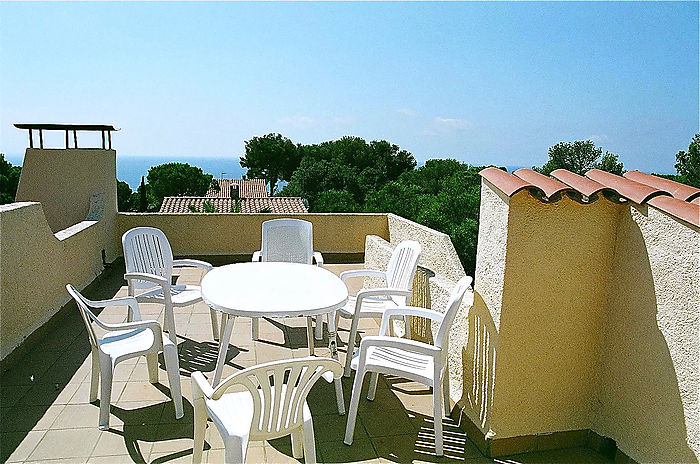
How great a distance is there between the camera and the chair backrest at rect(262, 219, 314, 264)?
16.1ft

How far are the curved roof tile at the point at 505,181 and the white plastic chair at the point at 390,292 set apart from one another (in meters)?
1.10

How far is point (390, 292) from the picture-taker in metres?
3.55

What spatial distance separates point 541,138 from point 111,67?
1711 cm

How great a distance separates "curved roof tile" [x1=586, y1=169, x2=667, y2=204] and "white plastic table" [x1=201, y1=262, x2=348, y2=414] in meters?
1.67

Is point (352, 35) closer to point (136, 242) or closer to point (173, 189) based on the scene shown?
point (136, 242)

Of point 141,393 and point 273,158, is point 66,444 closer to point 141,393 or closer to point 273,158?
point 141,393

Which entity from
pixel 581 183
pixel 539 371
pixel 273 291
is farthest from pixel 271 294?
pixel 581 183

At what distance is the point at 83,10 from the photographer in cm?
562

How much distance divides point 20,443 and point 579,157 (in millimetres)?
19986

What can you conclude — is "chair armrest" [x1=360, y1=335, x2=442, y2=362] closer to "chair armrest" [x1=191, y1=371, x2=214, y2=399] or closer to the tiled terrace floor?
the tiled terrace floor

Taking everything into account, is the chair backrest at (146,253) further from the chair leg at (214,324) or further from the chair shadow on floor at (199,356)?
the chair shadow on floor at (199,356)

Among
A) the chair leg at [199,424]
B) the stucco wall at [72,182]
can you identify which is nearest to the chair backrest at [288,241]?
the chair leg at [199,424]

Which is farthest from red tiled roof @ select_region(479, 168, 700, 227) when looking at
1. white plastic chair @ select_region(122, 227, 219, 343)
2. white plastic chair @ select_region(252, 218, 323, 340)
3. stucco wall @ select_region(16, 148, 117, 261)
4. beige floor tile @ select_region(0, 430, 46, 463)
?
stucco wall @ select_region(16, 148, 117, 261)

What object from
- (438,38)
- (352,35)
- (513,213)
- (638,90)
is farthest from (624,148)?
(513,213)
